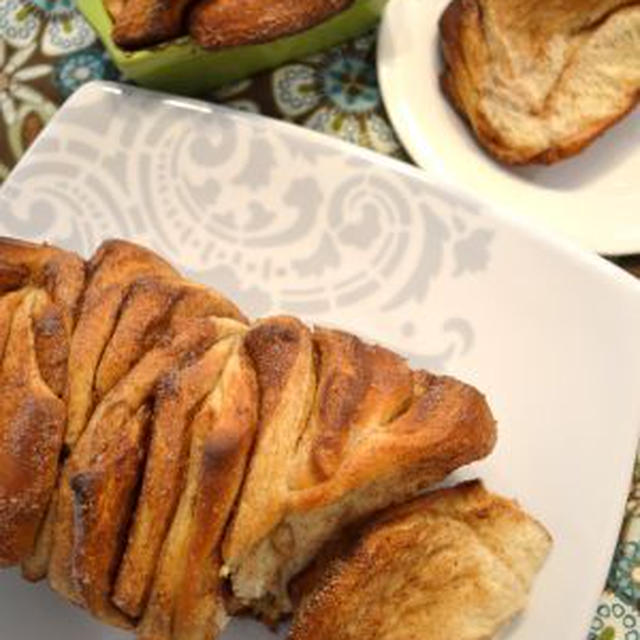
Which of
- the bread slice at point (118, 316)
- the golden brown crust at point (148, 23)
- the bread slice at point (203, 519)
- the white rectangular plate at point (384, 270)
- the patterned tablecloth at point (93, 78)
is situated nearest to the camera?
the bread slice at point (203, 519)

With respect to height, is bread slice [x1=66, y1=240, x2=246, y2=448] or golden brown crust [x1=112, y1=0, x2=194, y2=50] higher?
golden brown crust [x1=112, y1=0, x2=194, y2=50]

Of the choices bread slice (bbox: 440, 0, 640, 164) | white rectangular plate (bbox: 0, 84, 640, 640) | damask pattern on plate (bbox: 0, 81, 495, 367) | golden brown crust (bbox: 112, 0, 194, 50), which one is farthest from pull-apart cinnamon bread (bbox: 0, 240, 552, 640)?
bread slice (bbox: 440, 0, 640, 164)

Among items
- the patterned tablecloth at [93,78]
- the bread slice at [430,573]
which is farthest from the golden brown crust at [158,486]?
the patterned tablecloth at [93,78]

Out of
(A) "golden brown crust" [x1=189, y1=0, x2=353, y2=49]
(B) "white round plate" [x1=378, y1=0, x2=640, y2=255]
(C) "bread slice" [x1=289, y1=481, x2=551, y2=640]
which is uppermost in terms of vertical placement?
(A) "golden brown crust" [x1=189, y1=0, x2=353, y2=49]

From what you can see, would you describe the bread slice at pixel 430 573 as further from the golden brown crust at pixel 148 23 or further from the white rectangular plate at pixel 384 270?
the golden brown crust at pixel 148 23

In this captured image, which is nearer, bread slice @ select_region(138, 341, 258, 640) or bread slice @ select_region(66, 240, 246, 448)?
bread slice @ select_region(138, 341, 258, 640)

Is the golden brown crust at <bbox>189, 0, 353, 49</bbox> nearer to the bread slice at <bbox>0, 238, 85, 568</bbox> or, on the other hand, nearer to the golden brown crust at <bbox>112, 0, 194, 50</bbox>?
the golden brown crust at <bbox>112, 0, 194, 50</bbox>

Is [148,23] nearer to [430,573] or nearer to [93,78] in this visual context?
[93,78]
